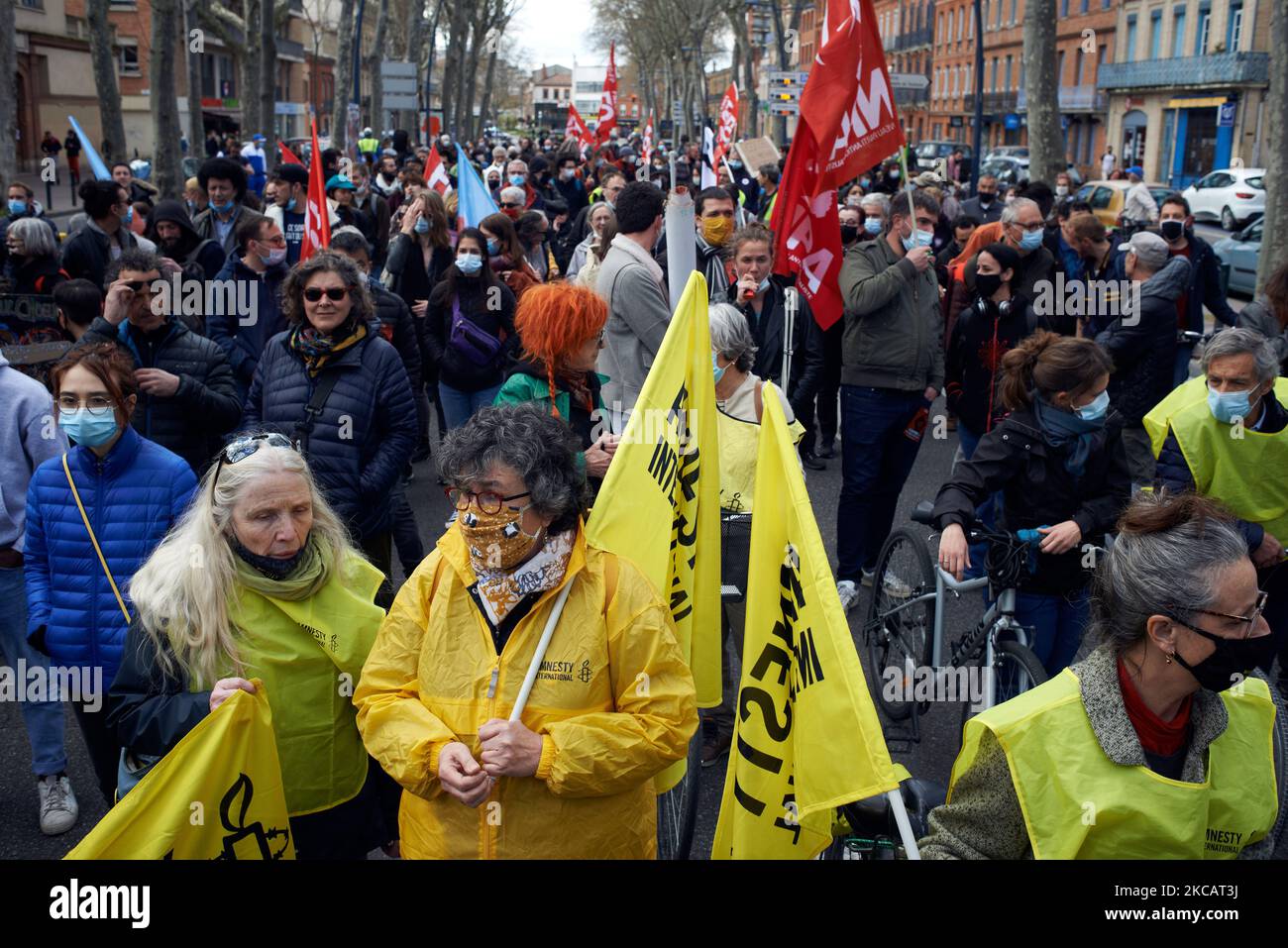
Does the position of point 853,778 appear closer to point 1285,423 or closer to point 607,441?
point 607,441

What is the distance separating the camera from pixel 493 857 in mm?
2598

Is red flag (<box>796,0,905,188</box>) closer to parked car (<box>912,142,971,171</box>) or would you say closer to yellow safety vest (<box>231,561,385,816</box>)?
yellow safety vest (<box>231,561,385,816</box>)

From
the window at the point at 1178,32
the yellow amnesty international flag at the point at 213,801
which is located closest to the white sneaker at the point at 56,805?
the yellow amnesty international flag at the point at 213,801

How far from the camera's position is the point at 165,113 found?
2041cm

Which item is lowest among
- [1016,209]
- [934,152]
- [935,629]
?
[935,629]

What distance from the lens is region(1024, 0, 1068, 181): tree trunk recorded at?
734 inches

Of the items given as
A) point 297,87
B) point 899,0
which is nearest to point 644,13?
point 899,0

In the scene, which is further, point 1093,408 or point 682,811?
point 1093,408

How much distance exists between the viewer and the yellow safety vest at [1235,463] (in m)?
4.34

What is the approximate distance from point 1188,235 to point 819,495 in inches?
156

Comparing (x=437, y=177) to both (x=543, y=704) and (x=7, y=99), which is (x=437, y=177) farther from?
(x=543, y=704)

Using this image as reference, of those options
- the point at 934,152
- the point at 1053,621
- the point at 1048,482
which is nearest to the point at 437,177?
the point at 1048,482

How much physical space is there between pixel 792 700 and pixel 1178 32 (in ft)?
190

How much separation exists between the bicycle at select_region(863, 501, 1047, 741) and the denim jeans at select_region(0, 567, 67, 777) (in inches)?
130
